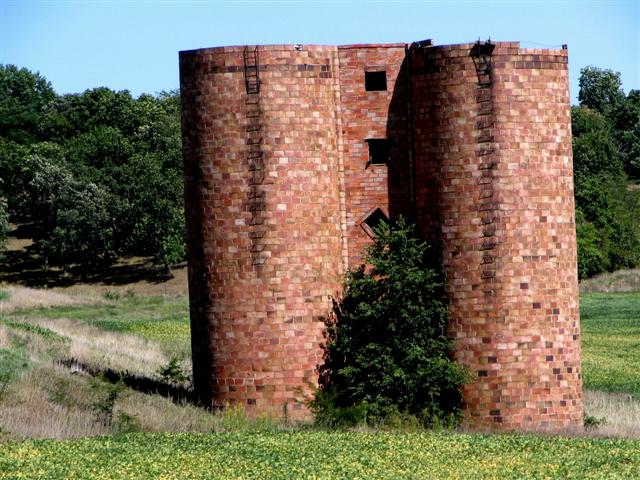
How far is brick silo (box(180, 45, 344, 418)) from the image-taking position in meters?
27.5

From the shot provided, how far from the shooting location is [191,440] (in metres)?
23.2

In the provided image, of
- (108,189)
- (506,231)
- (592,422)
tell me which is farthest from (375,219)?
(108,189)

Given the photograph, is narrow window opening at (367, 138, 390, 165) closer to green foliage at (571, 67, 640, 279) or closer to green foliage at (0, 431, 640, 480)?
green foliage at (0, 431, 640, 480)

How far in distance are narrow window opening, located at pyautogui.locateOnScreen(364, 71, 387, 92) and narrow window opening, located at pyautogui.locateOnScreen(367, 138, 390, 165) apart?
1127 millimetres

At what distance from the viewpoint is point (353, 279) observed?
28594mm

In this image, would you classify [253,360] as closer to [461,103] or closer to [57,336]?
[461,103]

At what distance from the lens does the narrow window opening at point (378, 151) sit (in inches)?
1148

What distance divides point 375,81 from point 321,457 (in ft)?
35.8

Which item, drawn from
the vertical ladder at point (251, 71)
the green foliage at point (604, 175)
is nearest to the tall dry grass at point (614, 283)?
the green foliage at point (604, 175)

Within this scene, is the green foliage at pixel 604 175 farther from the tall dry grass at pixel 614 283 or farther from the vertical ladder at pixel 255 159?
the vertical ladder at pixel 255 159

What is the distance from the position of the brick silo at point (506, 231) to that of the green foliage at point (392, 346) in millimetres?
467

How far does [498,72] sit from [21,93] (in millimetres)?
123478

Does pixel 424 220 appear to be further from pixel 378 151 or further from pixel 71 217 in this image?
pixel 71 217

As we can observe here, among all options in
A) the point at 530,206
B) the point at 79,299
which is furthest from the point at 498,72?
the point at 79,299
